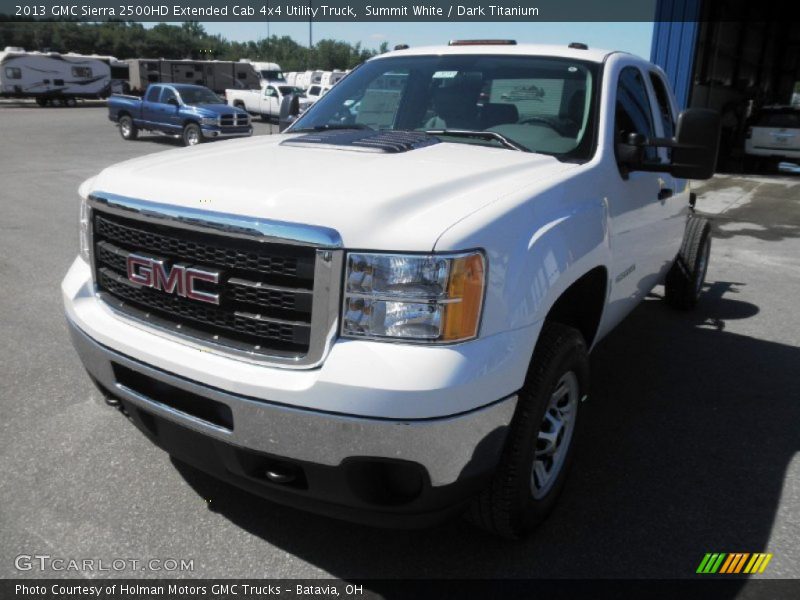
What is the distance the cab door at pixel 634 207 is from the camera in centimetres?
323

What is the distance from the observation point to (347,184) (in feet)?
7.66

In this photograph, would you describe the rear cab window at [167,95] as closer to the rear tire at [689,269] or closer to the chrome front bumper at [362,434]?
the rear tire at [689,269]

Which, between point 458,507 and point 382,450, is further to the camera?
point 458,507

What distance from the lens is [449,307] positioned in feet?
6.73

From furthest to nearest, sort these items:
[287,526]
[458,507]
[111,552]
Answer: [287,526] < [111,552] < [458,507]

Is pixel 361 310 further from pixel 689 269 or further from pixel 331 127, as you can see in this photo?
pixel 689 269

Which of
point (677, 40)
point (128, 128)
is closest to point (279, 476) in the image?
point (677, 40)

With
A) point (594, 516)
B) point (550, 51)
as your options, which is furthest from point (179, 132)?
point (594, 516)

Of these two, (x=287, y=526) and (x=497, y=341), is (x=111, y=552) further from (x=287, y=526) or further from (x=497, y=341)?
(x=497, y=341)

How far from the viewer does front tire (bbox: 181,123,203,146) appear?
19.4 meters

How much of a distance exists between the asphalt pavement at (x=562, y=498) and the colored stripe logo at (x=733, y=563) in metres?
0.03

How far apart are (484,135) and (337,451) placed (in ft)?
6.15

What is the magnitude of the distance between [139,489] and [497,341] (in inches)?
71.6

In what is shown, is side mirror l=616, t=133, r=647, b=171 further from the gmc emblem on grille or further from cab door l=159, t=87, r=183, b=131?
cab door l=159, t=87, r=183, b=131
